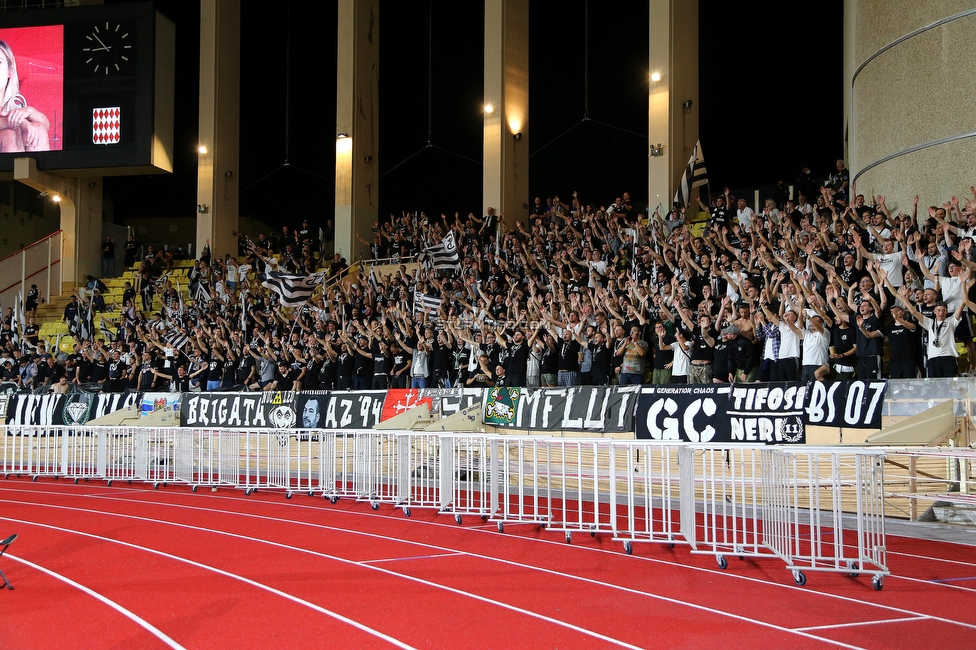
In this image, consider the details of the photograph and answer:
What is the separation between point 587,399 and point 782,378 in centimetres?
293

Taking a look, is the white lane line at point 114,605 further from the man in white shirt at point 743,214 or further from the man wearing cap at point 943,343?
the man in white shirt at point 743,214

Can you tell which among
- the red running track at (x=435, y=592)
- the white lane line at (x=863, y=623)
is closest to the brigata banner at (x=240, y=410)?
the red running track at (x=435, y=592)

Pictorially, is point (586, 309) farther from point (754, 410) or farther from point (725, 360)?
point (754, 410)

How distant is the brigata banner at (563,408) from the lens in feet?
45.5

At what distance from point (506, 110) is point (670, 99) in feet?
18.4

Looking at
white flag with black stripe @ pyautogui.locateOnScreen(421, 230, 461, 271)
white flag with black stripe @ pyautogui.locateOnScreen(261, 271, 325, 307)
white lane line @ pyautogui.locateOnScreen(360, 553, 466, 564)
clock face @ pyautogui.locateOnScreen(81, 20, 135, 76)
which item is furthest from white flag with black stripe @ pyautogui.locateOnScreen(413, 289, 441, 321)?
clock face @ pyautogui.locateOnScreen(81, 20, 135, 76)

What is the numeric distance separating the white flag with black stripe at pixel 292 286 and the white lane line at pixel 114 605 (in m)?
17.3

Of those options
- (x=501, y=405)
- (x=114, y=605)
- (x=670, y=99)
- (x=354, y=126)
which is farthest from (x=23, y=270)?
(x=114, y=605)

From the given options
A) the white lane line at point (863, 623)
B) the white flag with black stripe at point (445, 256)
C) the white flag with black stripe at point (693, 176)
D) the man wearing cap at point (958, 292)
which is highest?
the white flag with black stripe at point (693, 176)

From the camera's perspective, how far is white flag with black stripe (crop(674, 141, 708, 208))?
2288 cm

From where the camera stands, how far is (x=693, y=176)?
23.0m

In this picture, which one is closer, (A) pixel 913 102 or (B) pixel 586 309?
(A) pixel 913 102

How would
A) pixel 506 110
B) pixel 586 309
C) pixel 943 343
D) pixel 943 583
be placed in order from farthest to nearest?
1. pixel 506 110
2. pixel 586 309
3. pixel 943 343
4. pixel 943 583

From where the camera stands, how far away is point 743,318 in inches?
579
